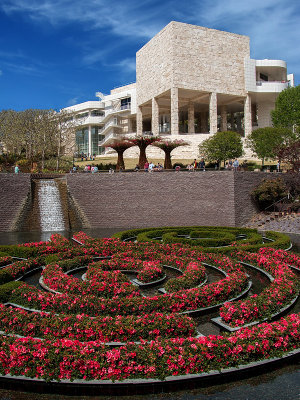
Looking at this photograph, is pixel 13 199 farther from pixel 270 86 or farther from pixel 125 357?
pixel 270 86

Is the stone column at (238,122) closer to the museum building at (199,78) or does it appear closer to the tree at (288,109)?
the museum building at (199,78)

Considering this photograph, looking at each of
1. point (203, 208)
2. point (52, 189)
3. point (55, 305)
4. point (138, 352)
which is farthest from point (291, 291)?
point (52, 189)

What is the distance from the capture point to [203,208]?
91.0 feet

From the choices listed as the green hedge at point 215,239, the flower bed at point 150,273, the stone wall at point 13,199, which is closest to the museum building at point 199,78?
the stone wall at point 13,199

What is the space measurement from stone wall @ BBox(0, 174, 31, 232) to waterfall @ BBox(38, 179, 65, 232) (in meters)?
1.07

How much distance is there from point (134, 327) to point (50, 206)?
831 inches

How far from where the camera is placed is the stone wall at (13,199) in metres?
25.4

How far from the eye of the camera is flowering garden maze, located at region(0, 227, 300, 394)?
5.75m

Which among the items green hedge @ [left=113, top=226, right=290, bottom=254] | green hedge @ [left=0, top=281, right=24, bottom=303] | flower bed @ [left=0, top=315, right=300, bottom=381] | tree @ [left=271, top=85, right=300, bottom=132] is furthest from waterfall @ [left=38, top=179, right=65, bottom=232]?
tree @ [left=271, top=85, right=300, bottom=132]

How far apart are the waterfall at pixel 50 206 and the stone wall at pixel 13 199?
1068mm

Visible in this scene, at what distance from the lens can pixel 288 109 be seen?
4641 cm

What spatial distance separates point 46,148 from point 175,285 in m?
37.0

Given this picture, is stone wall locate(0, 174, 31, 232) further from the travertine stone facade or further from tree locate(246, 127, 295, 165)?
the travertine stone facade

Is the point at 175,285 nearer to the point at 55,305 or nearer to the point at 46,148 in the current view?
the point at 55,305
